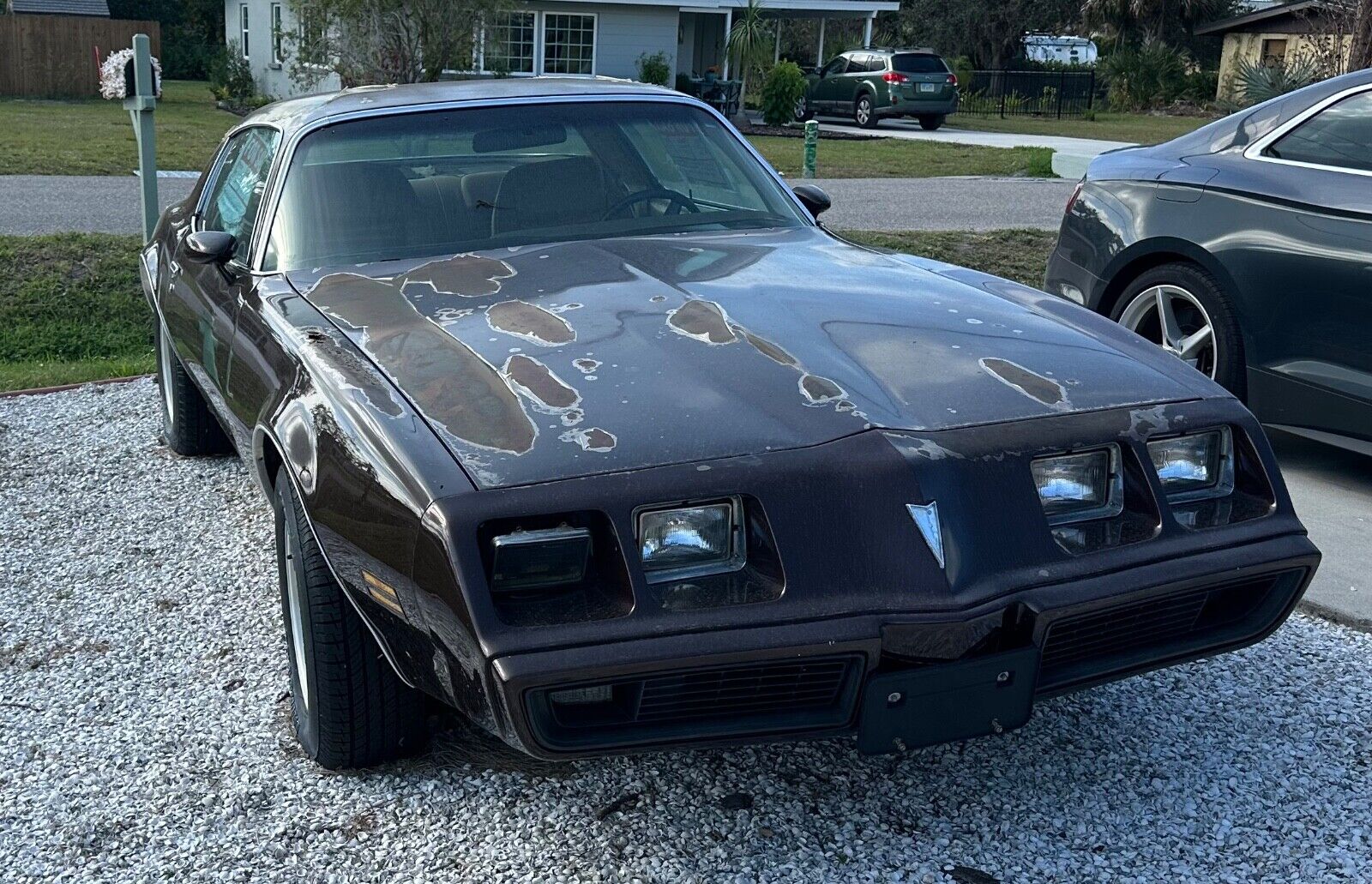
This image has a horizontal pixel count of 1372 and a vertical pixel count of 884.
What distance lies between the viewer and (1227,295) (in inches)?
207

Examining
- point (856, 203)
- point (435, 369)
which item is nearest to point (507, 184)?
point (435, 369)

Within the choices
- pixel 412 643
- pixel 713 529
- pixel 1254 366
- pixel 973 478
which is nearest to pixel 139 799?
pixel 412 643

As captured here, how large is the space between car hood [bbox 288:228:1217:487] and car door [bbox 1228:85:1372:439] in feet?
5.84

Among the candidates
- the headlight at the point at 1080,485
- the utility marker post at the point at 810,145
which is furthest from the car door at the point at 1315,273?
the utility marker post at the point at 810,145

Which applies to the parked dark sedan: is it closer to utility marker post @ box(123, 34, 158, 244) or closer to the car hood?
the car hood

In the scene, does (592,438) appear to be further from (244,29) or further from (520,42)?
(244,29)

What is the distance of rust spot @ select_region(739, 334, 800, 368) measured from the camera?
9.58 feet

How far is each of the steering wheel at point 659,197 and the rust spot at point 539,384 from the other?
4.33 ft

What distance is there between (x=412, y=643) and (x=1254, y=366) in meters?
3.73

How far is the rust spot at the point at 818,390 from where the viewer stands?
277cm

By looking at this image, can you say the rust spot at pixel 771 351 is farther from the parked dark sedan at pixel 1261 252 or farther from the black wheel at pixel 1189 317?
the black wheel at pixel 1189 317

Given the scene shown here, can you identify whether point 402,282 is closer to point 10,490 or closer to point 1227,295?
point 10,490

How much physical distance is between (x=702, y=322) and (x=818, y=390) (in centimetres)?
44

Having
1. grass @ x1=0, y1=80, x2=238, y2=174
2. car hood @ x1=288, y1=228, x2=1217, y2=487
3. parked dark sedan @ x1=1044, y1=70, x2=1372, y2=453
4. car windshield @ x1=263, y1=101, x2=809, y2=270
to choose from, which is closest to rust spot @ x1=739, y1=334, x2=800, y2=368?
car hood @ x1=288, y1=228, x2=1217, y2=487
